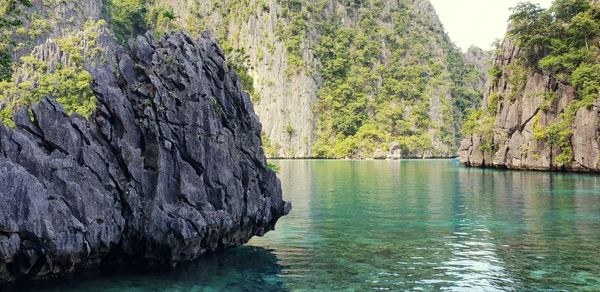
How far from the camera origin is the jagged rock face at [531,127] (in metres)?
57.2

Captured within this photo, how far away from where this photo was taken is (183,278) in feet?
48.0

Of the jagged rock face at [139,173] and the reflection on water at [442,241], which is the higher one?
the jagged rock face at [139,173]

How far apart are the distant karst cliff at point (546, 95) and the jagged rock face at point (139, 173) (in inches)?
2059

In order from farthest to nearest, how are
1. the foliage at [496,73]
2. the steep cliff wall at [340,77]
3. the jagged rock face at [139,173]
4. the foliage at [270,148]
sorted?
the steep cliff wall at [340,77], the foliage at [270,148], the foliage at [496,73], the jagged rock face at [139,173]

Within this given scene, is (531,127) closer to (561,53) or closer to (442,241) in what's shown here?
(561,53)

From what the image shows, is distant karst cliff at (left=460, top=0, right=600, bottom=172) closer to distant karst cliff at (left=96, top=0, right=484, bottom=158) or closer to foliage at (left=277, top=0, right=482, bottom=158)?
distant karst cliff at (left=96, top=0, right=484, bottom=158)

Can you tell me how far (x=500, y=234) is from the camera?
22.2 m

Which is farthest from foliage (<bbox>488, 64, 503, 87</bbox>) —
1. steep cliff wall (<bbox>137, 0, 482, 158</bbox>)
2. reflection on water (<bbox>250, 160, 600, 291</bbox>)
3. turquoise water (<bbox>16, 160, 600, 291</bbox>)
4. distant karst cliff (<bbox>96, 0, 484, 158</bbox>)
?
distant karst cliff (<bbox>96, 0, 484, 158</bbox>)

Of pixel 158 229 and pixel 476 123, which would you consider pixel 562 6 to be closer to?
pixel 476 123

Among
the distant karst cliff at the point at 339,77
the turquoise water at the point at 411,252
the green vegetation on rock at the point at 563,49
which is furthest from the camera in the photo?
the distant karst cliff at the point at 339,77

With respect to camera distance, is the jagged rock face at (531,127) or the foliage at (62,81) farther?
the jagged rock face at (531,127)

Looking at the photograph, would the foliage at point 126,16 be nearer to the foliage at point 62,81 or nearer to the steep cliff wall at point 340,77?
the steep cliff wall at point 340,77

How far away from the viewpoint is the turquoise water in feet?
47.1

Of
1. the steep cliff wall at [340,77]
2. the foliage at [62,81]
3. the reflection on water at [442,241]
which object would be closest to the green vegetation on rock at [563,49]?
the reflection on water at [442,241]
